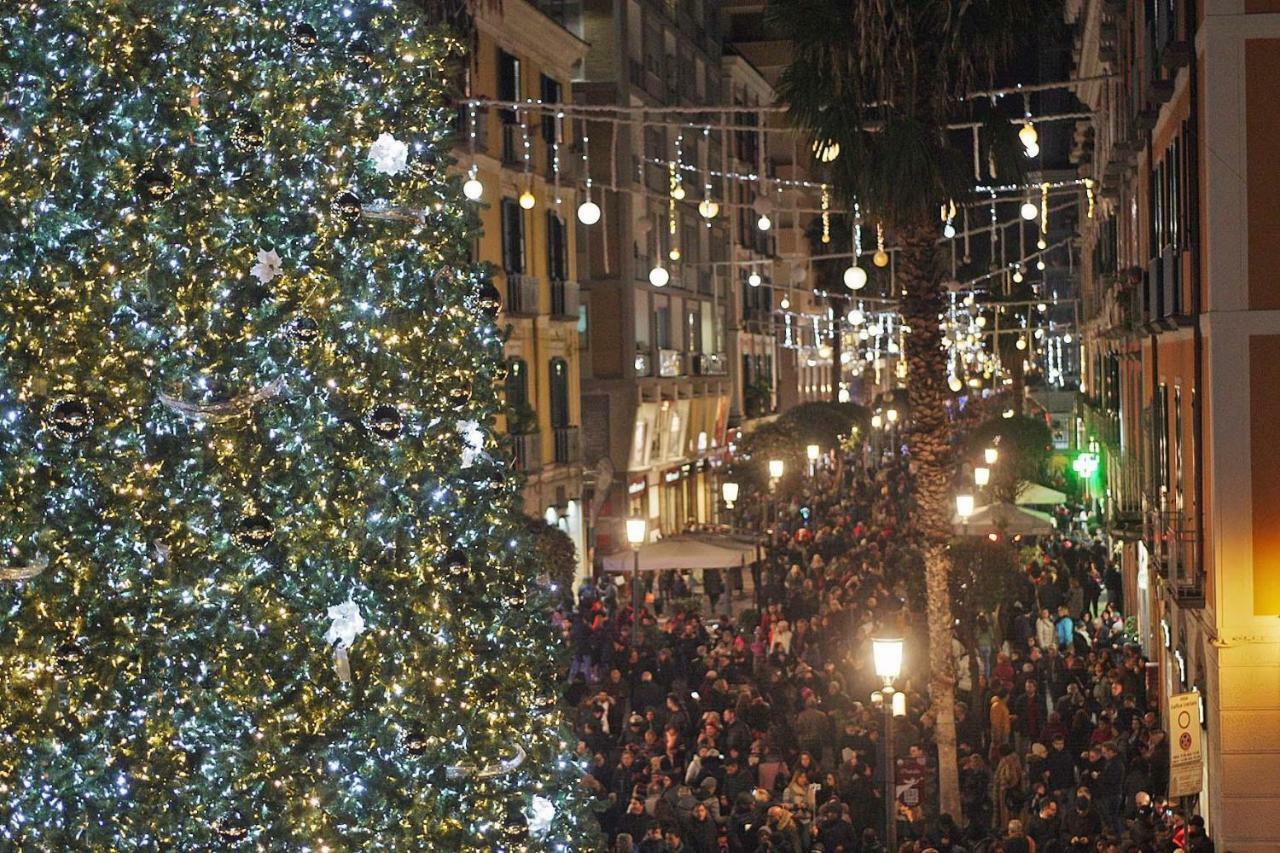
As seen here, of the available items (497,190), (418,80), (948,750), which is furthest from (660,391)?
(418,80)

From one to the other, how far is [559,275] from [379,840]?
34800 millimetres

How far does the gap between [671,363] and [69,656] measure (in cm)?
4787

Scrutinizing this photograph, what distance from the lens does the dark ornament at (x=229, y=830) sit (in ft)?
22.4

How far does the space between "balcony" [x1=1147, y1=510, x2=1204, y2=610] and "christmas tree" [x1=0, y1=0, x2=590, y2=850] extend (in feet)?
37.9

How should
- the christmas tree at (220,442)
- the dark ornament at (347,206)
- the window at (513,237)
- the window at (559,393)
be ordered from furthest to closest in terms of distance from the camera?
the window at (559,393) < the window at (513,237) < the dark ornament at (347,206) < the christmas tree at (220,442)

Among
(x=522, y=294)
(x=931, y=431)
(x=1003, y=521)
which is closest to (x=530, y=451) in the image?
(x=522, y=294)

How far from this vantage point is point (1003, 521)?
3291cm

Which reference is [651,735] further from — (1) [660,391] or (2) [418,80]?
(1) [660,391]

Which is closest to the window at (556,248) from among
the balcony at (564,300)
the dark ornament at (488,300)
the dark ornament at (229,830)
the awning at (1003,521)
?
the balcony at (564,300)

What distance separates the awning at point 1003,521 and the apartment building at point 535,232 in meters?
7.93

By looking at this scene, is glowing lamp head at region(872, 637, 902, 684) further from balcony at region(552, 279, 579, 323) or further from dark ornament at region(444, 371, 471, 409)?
balcony at region(552, 279, 579, 323)

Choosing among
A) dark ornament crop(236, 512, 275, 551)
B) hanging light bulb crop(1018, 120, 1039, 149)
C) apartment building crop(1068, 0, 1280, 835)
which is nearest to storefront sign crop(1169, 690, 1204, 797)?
apartment building crop(1068, 0, 1280, 835)

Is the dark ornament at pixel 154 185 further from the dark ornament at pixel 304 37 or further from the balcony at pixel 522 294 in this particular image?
the balcony at pixel 522 294

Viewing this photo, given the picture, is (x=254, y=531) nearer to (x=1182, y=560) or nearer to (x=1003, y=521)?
(x=1182, y=560)
